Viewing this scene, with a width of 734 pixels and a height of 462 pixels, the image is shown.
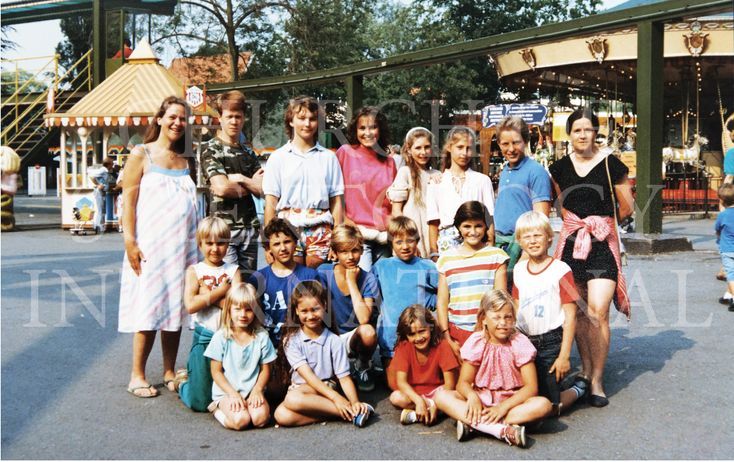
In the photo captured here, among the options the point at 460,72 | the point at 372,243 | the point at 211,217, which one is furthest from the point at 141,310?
the point at 460,72

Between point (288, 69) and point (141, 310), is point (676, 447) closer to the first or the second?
point (141, 310)

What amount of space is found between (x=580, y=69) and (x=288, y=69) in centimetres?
1429

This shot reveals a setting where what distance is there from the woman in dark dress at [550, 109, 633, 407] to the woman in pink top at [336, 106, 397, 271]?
130cm

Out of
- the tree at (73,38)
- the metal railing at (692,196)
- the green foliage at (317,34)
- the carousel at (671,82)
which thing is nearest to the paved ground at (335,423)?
the carousel at (671,82)

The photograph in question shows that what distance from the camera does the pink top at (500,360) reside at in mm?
4691

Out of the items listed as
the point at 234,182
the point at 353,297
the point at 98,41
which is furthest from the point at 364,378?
the point at 98,41

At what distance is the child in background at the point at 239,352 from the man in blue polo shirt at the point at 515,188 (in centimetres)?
177

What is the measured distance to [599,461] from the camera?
13.4 ft

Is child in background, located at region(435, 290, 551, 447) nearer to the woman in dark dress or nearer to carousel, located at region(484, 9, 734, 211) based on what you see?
the woman in dark dress

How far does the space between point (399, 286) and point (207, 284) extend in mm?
1265

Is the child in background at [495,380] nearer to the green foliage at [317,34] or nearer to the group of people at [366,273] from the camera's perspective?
the group of people at [366,273]

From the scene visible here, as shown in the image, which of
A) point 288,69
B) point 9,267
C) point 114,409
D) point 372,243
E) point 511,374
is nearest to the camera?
point 511,374

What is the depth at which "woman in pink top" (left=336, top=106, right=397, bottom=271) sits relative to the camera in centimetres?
602

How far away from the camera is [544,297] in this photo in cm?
514
